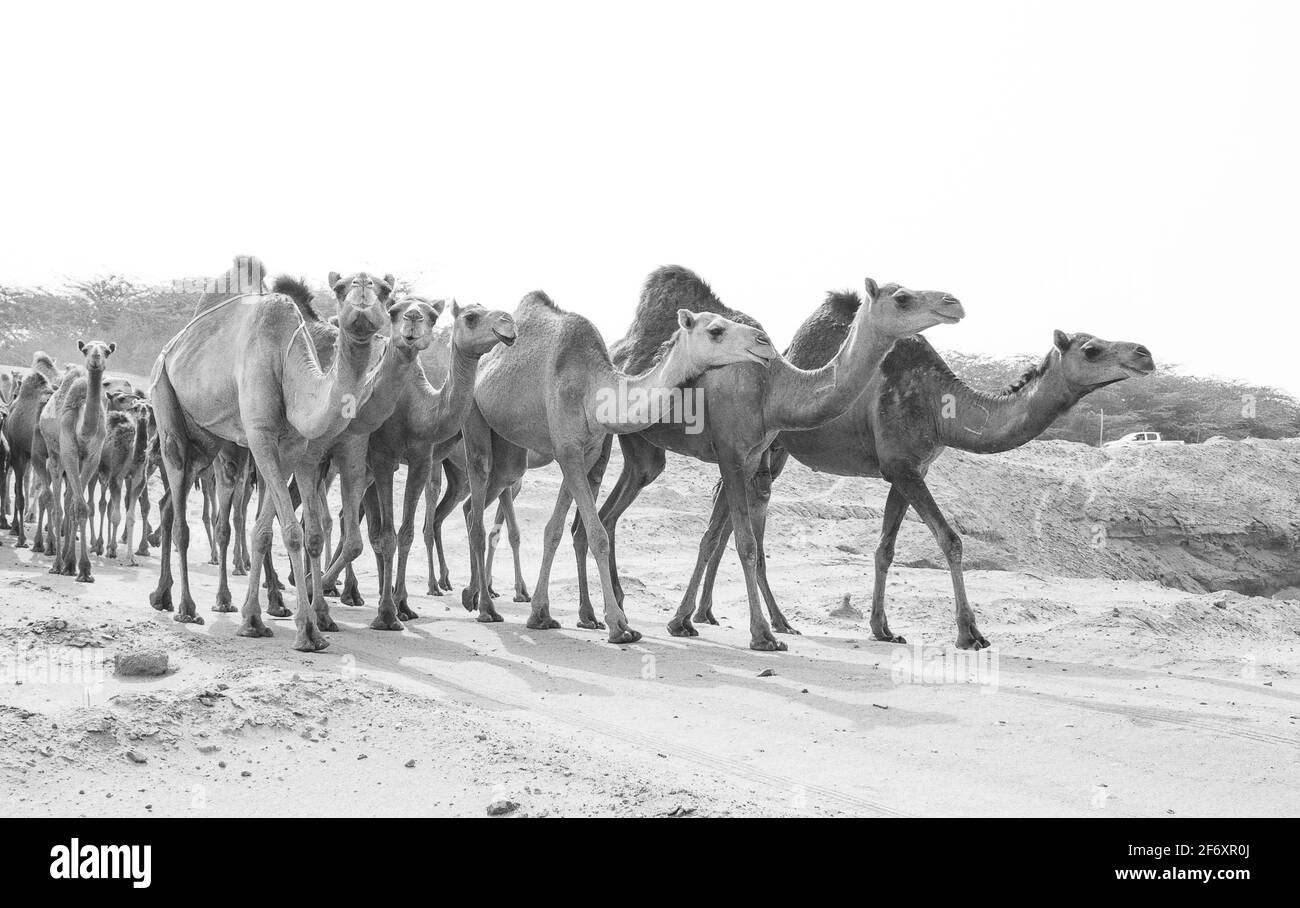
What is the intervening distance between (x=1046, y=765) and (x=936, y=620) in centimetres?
549

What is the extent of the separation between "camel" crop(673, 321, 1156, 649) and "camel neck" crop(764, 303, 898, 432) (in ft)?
1.49

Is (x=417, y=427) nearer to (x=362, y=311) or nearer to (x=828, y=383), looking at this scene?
(x=362, y=311)

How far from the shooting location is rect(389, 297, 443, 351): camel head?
28.9 feet

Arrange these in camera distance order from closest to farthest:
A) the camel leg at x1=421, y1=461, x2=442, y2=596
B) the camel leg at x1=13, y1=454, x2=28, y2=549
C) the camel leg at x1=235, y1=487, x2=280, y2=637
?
1. the camel leg at x1=235, y1=487, x2=280, y2=637
2. the camel leg at x1=421, y1=461, x2=442, y2=596
3. the camel leg at x1=13, y1=454, x2=28, y2=549

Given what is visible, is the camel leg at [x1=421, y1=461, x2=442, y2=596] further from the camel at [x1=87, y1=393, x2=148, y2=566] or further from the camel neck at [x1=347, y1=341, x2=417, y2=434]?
the camel at [x1=87, y1=393, x2=148, y2=566]

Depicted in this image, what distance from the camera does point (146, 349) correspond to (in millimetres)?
42719

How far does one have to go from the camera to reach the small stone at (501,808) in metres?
5.04

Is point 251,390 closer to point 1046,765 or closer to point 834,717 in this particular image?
point 834,717

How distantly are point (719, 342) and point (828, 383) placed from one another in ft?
3.37

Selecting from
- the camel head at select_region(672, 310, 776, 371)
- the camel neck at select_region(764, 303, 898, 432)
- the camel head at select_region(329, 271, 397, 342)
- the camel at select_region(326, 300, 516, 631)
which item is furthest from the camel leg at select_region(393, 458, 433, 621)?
the camel neck at select_region(764, 303, 898, 432)

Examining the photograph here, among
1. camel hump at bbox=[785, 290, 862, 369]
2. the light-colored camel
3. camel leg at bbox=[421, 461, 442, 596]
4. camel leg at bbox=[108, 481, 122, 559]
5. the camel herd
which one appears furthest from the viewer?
camel leg at bbox=[108, 481, 122, 559]

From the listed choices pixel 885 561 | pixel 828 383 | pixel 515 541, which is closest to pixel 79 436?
pixel 515 541

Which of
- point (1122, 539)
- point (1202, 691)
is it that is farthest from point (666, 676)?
point (1122, 539)

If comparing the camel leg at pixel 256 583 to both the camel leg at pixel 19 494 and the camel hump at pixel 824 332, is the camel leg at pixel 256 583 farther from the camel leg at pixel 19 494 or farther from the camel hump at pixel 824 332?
the camel leg at pixel 19 494
